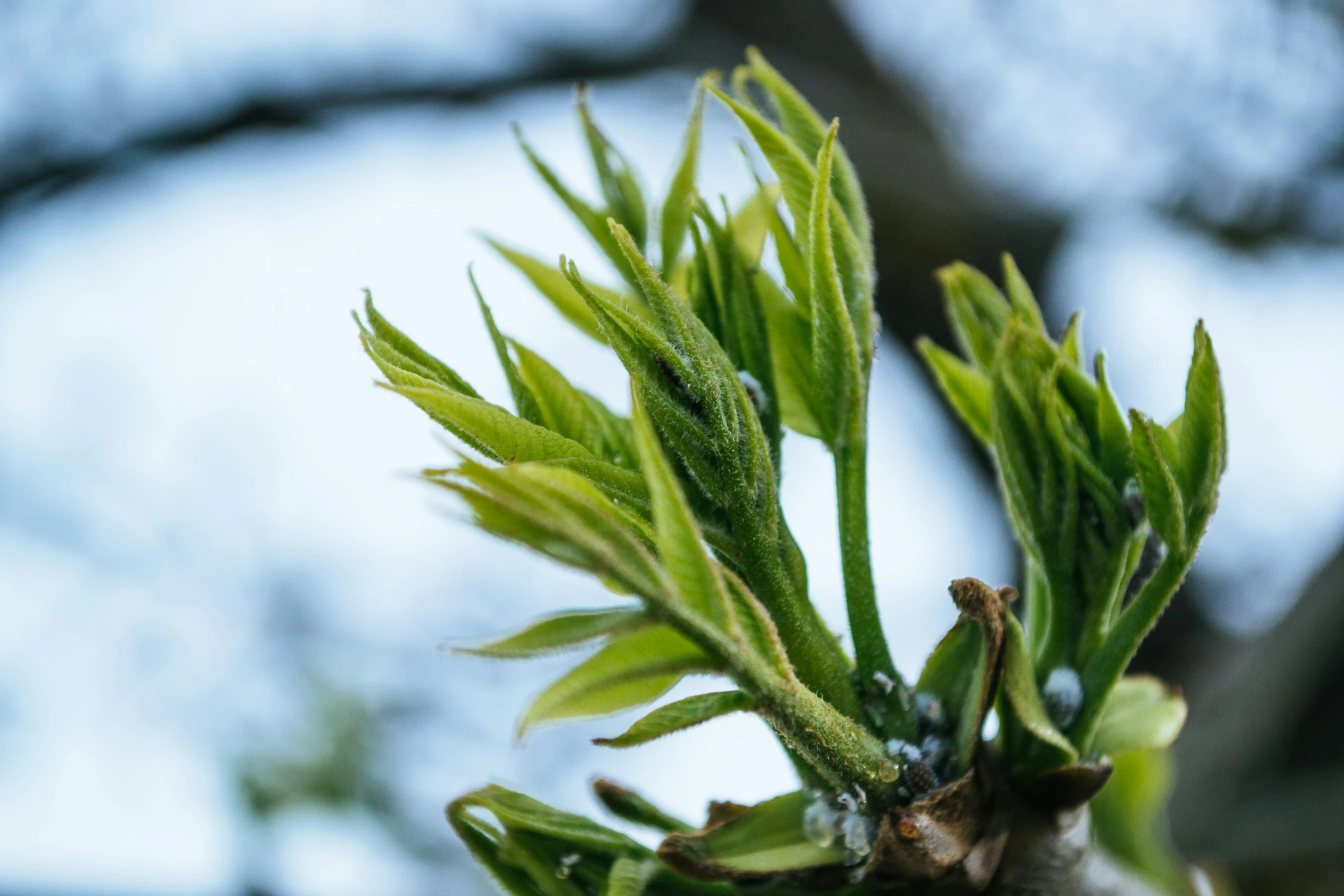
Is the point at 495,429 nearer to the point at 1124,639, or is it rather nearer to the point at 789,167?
the point at 789,167

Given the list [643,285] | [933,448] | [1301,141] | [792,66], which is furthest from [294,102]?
[1301,141]

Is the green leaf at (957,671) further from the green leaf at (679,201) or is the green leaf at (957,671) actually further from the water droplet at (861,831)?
the green leaf at (679,201)

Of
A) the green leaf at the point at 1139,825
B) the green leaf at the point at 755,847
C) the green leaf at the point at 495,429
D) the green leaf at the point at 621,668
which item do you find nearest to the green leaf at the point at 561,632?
the green leaf at the point at 621,668

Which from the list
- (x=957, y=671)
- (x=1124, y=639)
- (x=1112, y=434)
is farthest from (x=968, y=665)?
(x=1112, y=434)

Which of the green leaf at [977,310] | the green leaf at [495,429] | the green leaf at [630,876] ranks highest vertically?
the green leaf at [977,310]

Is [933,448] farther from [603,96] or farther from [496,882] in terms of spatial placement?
[496,882]

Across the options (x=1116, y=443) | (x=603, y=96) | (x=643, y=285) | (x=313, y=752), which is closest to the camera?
(x=643, y=285)
